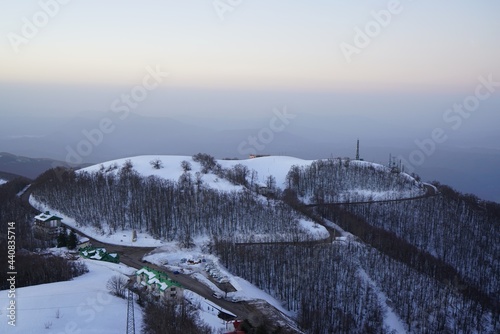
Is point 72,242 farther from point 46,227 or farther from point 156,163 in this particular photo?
point 156,163

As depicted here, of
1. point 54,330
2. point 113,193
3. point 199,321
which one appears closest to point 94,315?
Answer: point 54,330

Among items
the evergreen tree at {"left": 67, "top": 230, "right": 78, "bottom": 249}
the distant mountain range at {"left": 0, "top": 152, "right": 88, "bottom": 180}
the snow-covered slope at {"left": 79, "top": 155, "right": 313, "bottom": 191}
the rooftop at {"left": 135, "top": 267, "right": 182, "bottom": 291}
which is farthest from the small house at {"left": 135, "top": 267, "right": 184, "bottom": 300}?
the distant mountain range at {"left": 0, "top": 152, "right": 88, "bottom": 180}

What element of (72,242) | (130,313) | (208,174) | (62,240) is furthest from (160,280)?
(208,174)

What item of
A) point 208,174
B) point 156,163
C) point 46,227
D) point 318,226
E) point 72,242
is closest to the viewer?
point 72,242

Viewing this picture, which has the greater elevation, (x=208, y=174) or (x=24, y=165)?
(x=208, y=174)

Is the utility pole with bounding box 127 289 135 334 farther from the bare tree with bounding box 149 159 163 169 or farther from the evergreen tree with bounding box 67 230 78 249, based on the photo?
the bare tree with bounding box 149 159 163 169

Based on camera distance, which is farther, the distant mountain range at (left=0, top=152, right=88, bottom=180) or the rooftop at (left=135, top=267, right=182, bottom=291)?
the distant mountain range at (left=0, top=152, right=88, bottom=180)

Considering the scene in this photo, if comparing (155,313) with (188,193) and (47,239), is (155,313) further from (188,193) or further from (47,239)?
(188,193)

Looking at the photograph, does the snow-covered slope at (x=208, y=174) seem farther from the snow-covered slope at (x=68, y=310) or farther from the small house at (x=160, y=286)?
the snow-covered slope at (x=68, y=310)
